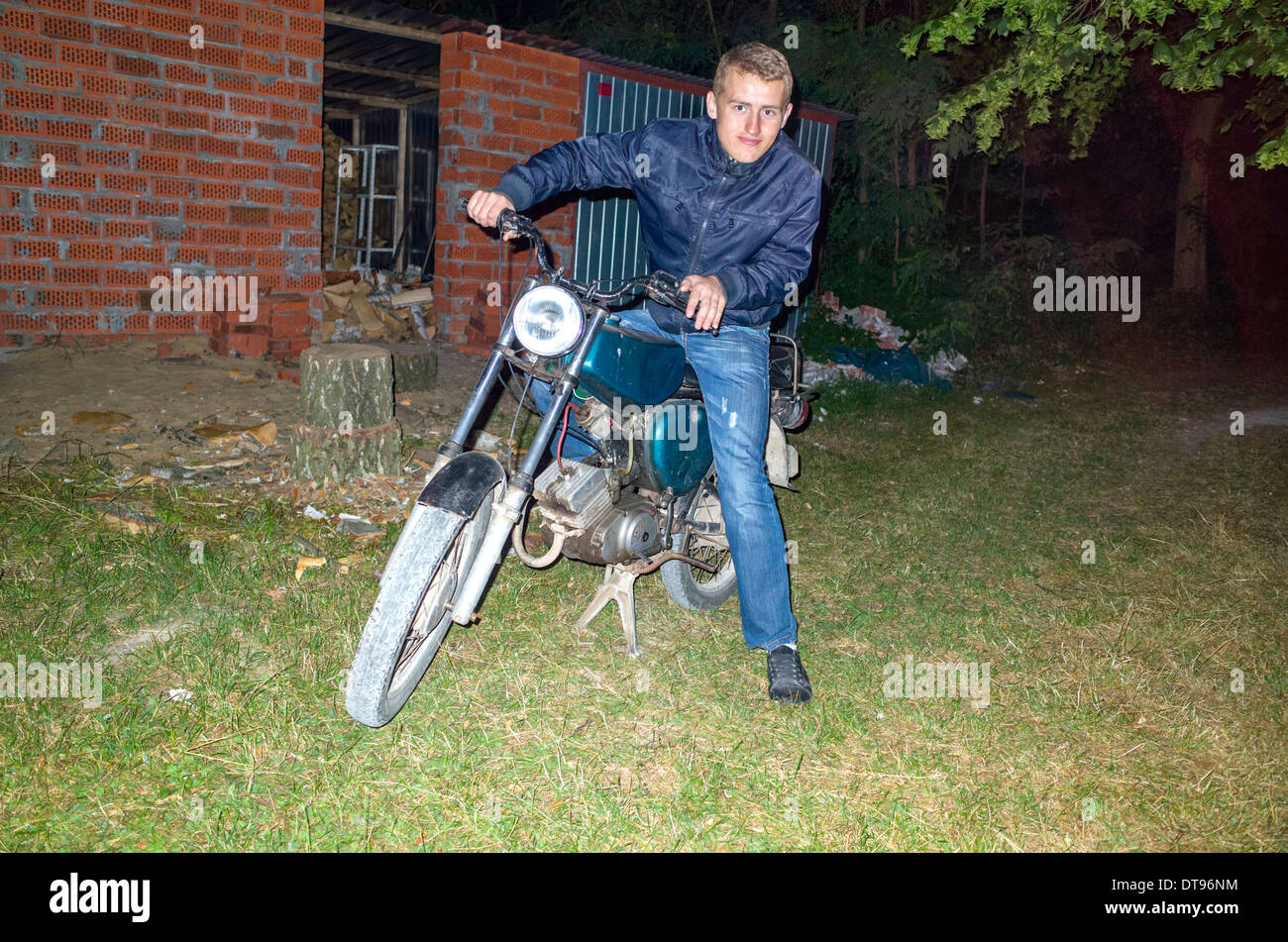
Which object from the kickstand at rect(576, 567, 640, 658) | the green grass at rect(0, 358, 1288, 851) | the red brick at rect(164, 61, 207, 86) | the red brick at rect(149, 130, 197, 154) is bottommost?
the green grass at rect(0, 358, 1288, 851)

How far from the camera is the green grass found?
2375 millimetres

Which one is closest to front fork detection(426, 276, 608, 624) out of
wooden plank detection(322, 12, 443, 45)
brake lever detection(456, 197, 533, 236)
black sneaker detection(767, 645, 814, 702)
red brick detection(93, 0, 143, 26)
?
brake lever detection(456, 197, 533, 236)

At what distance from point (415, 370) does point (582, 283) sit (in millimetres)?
4028

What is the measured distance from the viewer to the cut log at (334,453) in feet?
15.2

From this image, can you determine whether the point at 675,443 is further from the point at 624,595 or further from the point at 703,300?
the point at 703,300

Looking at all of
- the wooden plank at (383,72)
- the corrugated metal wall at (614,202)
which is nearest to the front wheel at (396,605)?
the corrugated metal wall at (614,202)

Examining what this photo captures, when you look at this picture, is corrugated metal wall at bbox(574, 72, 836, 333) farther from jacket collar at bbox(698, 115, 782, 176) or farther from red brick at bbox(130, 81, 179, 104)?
jacket collar at bbox(698, 115, 782, 176)

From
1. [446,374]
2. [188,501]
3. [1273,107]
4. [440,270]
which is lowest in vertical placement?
[188,501]

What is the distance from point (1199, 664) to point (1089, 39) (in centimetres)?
370

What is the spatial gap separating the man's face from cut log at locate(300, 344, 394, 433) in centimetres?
247

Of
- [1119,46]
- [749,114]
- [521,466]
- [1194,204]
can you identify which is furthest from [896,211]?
[1194,204]

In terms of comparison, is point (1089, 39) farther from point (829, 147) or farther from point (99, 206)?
point (99, 206)

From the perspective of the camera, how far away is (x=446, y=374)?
6898 mm
